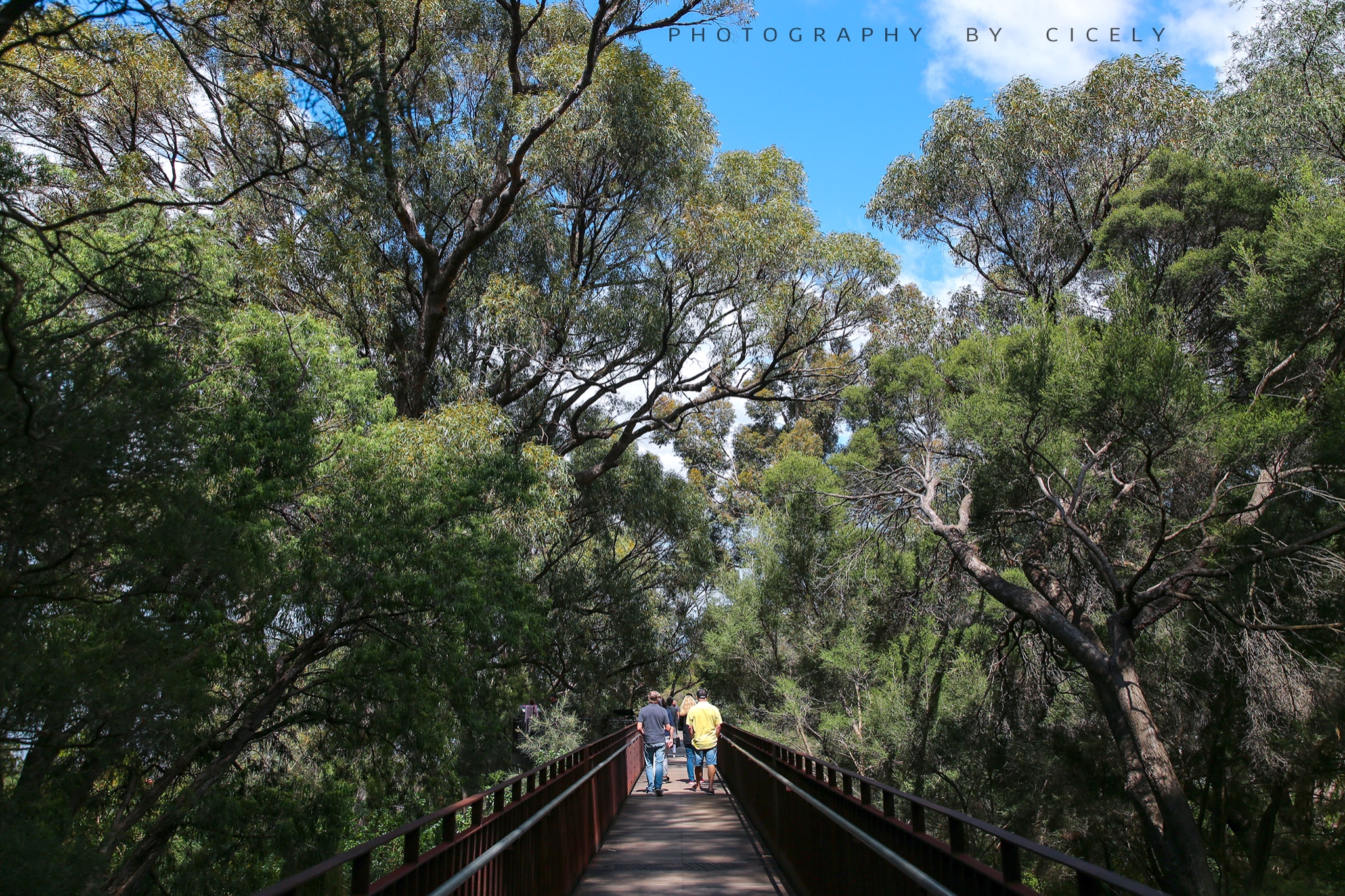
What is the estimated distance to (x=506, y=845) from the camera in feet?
13.7

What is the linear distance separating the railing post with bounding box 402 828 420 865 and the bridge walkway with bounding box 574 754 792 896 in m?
3.15

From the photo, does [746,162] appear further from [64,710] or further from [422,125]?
[64,710]

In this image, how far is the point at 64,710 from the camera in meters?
6.23

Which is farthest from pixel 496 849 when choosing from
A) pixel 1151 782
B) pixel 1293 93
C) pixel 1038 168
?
pixel 1038 168

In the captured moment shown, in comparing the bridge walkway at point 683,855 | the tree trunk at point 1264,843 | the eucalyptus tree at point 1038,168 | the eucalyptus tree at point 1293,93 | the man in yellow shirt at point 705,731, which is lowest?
the tree trunk at point 1264,843

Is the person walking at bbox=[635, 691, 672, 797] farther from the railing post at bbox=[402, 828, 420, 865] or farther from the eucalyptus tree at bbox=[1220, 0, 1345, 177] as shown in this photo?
the eucalyptus tree at bbox=[1220, 0, 1345, 177]

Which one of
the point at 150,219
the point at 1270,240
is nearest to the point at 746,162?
the point at 1270,240

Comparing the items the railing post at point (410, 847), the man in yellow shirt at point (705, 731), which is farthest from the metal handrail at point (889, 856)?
the man in yellow shirt at point (705, 731)

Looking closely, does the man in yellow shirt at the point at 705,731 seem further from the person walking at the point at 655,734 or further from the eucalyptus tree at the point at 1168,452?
the eucalyptus tree at the point at 1168,452

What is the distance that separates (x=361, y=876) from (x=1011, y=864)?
2096 mm

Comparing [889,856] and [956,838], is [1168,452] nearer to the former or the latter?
[889,856]

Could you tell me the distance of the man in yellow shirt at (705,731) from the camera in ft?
41.5

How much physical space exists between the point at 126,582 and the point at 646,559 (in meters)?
16.8

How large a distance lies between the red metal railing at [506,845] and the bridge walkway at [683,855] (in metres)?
0.23
